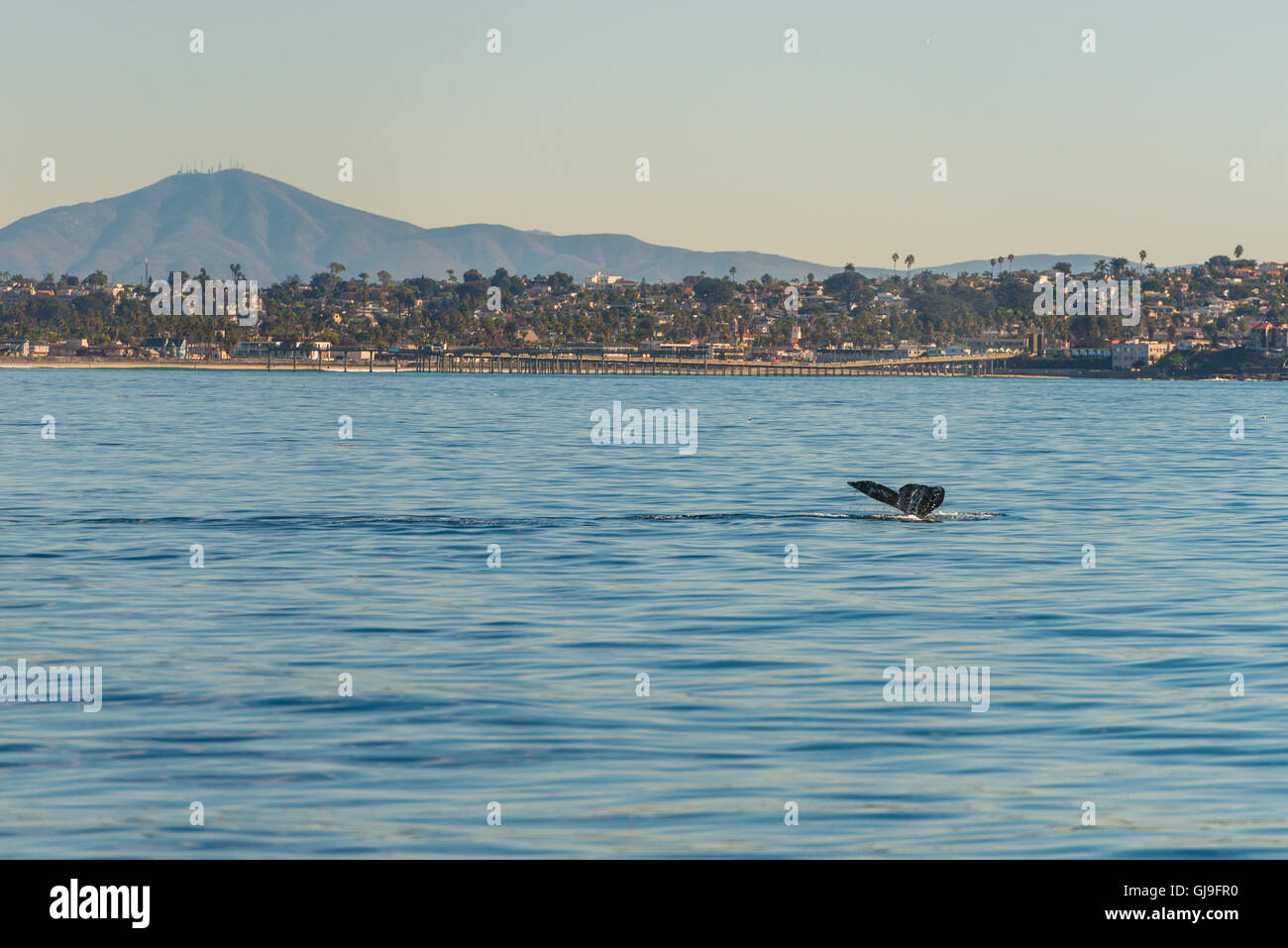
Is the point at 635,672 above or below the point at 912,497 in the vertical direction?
below

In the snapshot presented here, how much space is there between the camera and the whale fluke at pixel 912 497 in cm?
3988

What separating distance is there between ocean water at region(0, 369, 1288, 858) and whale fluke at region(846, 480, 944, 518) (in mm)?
640

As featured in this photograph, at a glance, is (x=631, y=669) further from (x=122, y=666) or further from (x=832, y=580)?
(x=832, y=580)

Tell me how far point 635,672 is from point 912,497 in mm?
21094

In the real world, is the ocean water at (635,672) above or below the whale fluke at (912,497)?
below

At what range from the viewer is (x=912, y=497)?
40.2 m

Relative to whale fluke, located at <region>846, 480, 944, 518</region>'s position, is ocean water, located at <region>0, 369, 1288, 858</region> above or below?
below

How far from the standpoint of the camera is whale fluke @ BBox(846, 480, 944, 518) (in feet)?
131

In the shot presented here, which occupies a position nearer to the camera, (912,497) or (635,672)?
(635,672)

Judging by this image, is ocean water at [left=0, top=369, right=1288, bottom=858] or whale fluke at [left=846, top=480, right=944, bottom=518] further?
whale fluke at [left=846, top=480, right=944, bottom=518]

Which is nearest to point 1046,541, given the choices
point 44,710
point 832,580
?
point 832,580

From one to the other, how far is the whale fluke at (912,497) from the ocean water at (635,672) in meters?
0.64

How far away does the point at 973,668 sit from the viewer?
20312 mm
